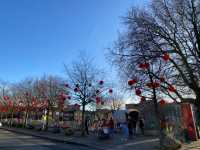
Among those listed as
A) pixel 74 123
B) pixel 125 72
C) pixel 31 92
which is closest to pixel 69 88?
pixel 74 123

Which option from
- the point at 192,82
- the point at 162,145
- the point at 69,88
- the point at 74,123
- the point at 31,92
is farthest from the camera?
the point at 31,92

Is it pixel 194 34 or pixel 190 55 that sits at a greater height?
pixel 194 34

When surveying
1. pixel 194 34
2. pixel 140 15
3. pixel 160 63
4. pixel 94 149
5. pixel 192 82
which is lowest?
pixel 94 149

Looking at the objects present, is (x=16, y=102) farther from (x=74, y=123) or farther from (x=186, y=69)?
(x=186, y=69)

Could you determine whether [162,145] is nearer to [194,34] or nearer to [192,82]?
[192,82]

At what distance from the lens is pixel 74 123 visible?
151 ft

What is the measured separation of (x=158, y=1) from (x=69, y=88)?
16.3 metres

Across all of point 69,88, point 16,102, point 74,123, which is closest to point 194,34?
point 69,88

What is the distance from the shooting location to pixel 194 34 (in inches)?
934

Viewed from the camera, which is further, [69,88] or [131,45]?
[69,88]

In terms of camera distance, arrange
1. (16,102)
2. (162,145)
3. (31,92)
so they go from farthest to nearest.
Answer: (16,102) → (31,92) → (162,145)

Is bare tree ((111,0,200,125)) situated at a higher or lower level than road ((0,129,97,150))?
higher

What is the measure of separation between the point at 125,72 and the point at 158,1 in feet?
21.0

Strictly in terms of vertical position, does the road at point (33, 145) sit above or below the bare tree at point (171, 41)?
below
